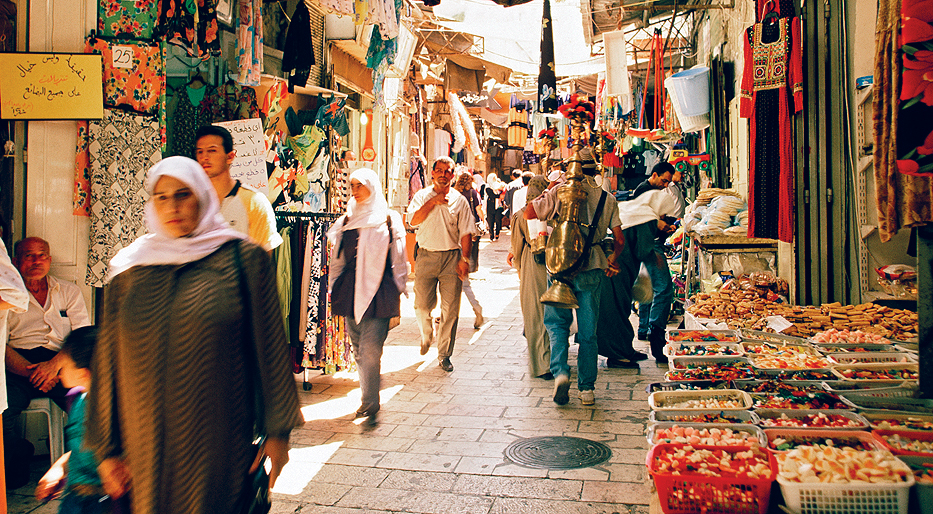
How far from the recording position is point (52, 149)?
15.1 feet

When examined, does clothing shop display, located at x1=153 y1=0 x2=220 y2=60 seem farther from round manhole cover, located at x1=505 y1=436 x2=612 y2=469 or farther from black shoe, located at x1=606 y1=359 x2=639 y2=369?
black shoe, located at x1=606 y1=359 x2=639 y2=369

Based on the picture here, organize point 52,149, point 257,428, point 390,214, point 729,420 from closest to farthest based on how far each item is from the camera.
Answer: point 257,428
point 729,420
point 52,149
point 390,214

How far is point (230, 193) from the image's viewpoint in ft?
13.6

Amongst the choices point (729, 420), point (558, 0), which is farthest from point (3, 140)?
point (558, 0)

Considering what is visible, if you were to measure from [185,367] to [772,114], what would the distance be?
5.46m

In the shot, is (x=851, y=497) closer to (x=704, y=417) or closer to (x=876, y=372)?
(x=704, y=417)

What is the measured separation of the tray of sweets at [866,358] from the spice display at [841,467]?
1.72 m

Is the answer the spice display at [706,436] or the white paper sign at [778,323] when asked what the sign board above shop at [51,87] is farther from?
the white paper sign at [778,323]

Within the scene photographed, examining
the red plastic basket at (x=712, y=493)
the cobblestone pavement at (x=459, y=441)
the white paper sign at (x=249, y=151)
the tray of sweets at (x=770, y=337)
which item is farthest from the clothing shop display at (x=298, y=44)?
the red plastic basket at (x=712, y=493)

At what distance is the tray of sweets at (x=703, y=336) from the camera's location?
4684mm

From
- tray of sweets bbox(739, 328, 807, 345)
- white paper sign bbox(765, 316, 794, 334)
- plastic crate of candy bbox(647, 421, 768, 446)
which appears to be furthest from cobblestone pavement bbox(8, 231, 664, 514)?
white paper sign bbox(765, 316, 794, 334)

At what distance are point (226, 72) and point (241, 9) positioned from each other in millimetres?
658

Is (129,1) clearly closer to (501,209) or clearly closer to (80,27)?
(80,27)

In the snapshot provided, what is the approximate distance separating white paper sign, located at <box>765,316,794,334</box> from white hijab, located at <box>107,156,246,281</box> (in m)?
4.10
